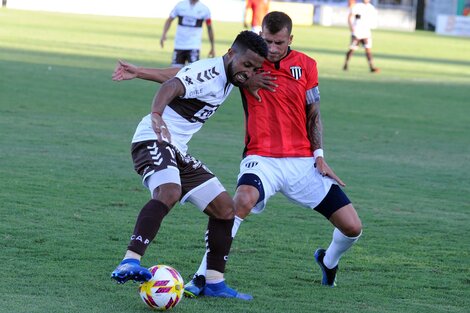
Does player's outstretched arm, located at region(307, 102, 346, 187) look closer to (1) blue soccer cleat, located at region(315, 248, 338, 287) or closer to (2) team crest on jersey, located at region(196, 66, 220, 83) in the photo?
(1) blue soccer cleat, located at region(315, 248, 338, 287)

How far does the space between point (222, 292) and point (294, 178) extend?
1042 millimetres

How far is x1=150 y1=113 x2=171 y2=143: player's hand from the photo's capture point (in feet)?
19.6

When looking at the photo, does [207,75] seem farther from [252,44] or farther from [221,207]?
[221,207]

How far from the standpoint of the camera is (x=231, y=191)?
434 inches

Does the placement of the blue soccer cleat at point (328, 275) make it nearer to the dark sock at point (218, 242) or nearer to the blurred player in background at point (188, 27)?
the dark sock at point (218, 242)

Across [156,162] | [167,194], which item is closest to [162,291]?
[167,194]

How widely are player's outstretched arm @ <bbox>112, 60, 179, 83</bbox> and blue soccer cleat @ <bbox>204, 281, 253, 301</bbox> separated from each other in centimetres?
138

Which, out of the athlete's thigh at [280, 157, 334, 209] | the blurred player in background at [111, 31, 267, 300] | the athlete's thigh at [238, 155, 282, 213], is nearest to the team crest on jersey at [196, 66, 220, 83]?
the blurred player in background at [111, 31, 267, 300]

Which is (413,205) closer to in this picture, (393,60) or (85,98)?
(85,98)

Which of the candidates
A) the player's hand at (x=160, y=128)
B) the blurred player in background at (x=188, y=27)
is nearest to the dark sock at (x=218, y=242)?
the player's hand at (x=160, y=128)

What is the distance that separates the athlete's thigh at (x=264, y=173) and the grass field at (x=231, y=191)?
2.02 ft

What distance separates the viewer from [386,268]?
7695 millimetres

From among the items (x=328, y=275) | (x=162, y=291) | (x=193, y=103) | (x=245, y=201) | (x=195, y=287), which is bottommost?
(x=328, y=275)

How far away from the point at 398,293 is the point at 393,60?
28.4 m
